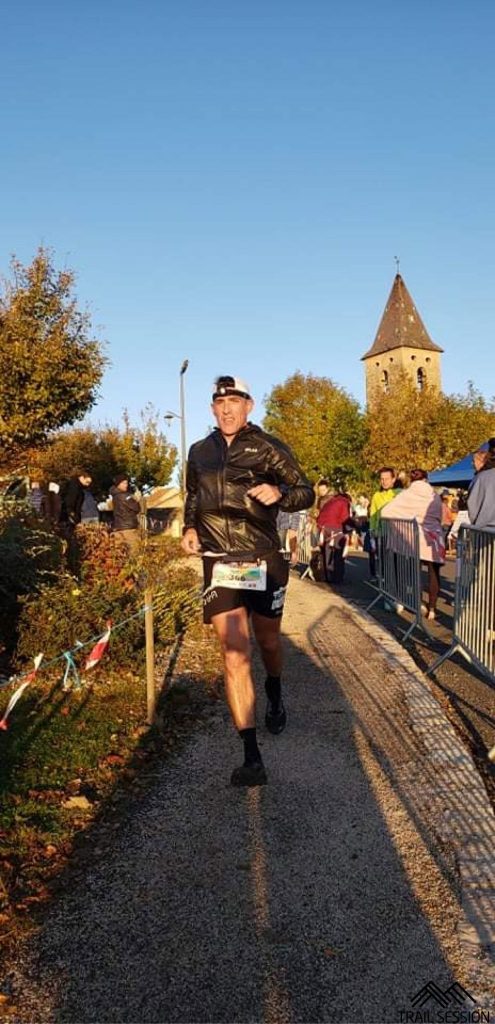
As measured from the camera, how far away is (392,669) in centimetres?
587

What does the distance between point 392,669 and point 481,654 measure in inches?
29.8

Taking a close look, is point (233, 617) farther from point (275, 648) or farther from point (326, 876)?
point (326, 876)

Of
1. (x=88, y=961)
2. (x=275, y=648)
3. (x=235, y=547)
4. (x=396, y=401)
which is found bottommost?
(x=88, y=961)

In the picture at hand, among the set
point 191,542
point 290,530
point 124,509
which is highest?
point 124,509

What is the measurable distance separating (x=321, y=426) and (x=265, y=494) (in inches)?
1807

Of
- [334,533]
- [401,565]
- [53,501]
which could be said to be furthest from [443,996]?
[53,501]

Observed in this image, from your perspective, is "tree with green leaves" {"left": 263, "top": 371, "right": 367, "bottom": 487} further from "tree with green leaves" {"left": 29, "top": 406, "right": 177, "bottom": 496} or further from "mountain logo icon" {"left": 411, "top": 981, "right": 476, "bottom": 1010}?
"mountain logo icon" {"left": 411, "top": 981, "right": 476, "bottom": 1010}

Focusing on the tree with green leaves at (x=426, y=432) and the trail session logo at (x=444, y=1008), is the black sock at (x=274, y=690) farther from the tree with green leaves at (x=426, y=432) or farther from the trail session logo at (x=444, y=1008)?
the tree with green leaves at (x=426, y=432)

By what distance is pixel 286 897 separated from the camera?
8.49ft

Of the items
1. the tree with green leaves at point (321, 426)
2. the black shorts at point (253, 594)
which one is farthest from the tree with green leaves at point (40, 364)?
the tree with green leaves at point (321, 426)

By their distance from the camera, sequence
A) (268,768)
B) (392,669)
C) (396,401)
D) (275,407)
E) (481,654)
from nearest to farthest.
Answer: (268,768) → (481,654) → (392,669) → (396,401) → (275,407)

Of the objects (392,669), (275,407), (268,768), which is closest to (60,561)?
(392,669)

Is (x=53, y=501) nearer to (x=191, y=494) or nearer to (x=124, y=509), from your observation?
(x=124, y=509)

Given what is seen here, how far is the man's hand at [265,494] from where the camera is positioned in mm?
3824
